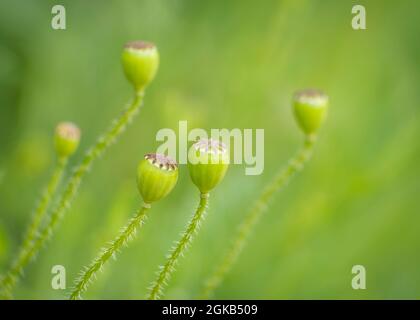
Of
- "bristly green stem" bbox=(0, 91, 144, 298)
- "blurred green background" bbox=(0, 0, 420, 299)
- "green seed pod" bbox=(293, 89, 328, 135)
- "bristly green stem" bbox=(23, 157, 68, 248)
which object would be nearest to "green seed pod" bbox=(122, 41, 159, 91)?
"bristly green stem" bbox=(0, 91, 144, 298)

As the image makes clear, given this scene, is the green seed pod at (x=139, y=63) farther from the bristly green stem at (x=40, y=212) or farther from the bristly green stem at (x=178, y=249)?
the bristly green stem at (x=178, y=249)

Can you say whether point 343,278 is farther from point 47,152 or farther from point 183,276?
point 47,152

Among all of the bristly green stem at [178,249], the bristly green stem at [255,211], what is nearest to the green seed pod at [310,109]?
the bristly green stem at [255,211]

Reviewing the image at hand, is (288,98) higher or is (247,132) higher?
(288,98)

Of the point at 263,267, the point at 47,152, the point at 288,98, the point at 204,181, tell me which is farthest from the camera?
the point at 288,98

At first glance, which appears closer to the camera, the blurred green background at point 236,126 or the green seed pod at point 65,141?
the green seed pod at point 65,141
